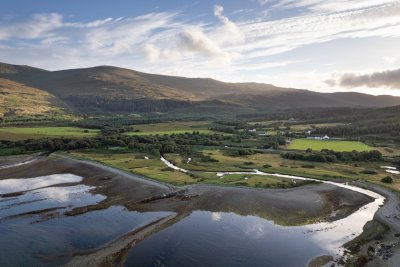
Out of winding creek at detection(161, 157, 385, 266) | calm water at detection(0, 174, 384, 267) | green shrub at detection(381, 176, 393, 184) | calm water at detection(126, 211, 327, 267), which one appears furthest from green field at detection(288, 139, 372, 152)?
calm water at detection(126, 211, 327, 267)

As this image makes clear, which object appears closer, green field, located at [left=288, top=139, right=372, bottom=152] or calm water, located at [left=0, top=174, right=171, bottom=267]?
calm water, located at [left=0, top=174, right=171, bottom=267]

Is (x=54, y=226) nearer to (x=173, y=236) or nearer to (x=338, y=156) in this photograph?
(x=173, y=236)

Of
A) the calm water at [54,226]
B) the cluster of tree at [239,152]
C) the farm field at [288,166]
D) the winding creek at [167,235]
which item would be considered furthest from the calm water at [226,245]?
the cluster of tree at [239,152]

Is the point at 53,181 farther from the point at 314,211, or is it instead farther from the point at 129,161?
the point at 314,211

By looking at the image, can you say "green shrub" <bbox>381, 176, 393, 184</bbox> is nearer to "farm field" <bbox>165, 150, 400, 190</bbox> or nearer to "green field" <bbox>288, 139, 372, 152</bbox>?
"farm field" <bbox>165, 150, 400, 190</bbox>

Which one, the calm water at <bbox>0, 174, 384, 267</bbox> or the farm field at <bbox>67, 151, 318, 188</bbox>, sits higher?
the farm field at <bbox>67, 151, 318, 188</bbox>

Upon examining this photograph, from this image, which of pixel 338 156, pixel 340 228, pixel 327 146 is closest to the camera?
pixel 340 228

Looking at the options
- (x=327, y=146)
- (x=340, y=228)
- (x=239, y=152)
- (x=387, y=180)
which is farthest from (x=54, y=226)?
(x=327, y=146)

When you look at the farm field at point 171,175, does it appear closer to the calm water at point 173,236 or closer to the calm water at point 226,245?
the calm water at point 173,236
